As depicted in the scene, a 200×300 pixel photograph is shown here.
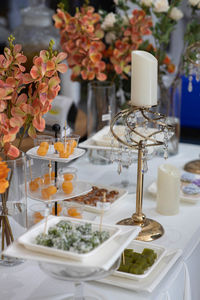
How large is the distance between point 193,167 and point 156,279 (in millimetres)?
1032

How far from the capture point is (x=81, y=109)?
9.07ft

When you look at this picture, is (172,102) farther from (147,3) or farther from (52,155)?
(52,155)

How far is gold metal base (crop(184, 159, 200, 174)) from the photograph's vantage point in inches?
86.5

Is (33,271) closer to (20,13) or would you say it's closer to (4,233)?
(4,233)

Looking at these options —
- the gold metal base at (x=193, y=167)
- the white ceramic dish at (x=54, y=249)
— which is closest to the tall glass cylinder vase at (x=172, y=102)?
the gold metal base at (x=193, y=167)

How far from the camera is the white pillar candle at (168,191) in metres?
1.71

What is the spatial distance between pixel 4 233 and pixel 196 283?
62 cm

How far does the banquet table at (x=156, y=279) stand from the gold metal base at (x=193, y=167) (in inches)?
6.9

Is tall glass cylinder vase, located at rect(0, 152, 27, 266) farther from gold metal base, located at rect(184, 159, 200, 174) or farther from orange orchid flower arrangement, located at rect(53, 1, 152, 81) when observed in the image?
gold metal base, located at rect(184, 159, 200, 174)

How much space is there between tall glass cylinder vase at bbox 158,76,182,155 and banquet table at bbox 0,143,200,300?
31 cm

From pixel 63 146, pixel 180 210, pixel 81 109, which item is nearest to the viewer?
pixel 63 146

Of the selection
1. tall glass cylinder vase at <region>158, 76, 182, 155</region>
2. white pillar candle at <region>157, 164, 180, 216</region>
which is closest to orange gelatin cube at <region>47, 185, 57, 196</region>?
white pillar candle at <region>157, 164, 180, 216</region>

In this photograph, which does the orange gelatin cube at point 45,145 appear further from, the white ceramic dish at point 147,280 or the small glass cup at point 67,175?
the white ceramic dish at point 147,280

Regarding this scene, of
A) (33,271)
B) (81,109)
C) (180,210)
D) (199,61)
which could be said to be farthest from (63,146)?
(81,109)
